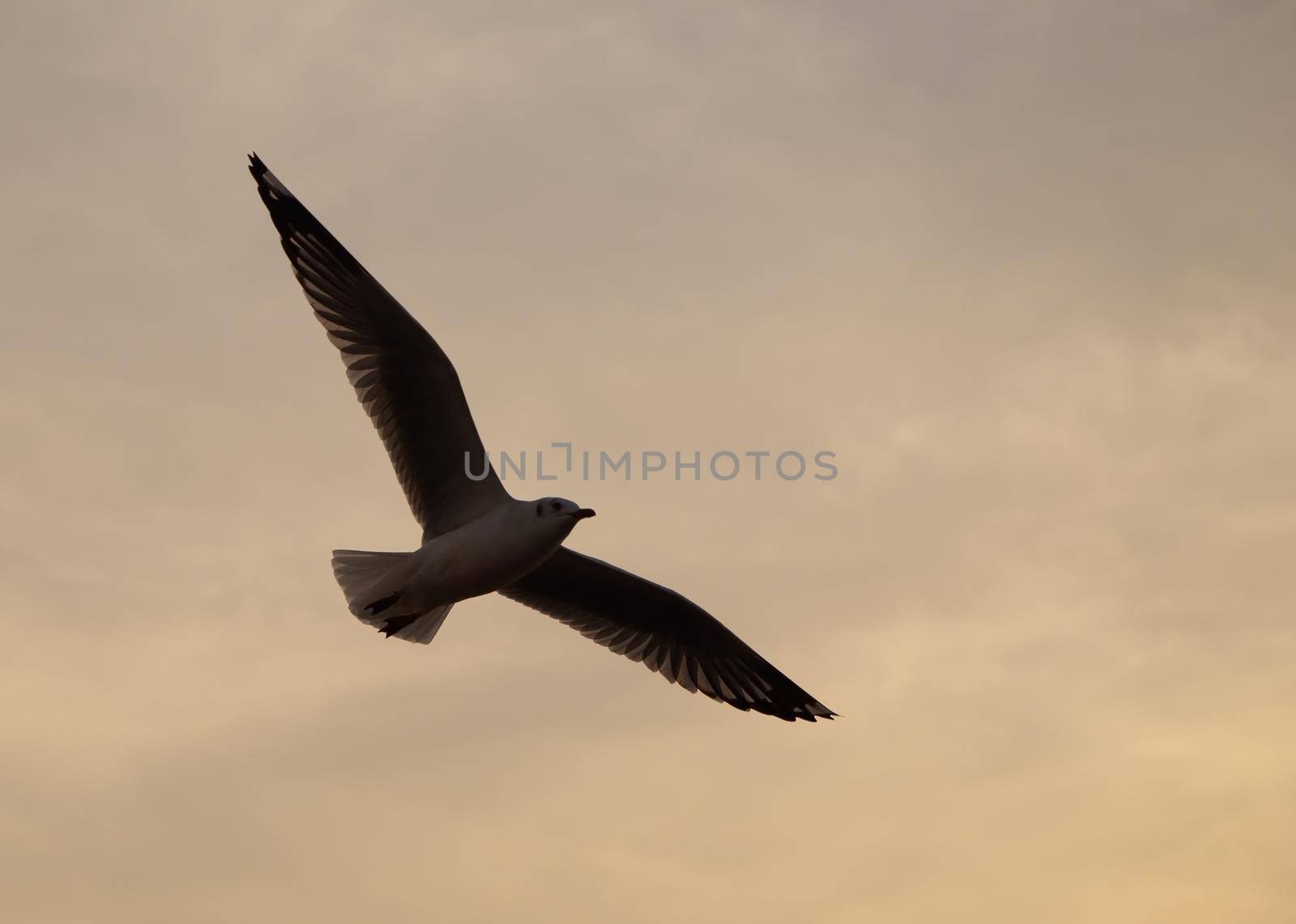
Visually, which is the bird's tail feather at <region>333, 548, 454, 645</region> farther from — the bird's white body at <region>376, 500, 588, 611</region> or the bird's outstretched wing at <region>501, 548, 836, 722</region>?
the bird's outstretched wing at <region>501, 548, 836, 722</region>

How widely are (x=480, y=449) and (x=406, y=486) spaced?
731mm

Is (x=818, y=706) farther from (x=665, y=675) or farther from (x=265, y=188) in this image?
(x=265, y=188)

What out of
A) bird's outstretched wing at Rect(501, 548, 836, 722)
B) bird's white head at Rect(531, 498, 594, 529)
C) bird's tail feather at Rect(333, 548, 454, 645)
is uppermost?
bird's outstretched wing at Rect(501, 548, 836, 722)

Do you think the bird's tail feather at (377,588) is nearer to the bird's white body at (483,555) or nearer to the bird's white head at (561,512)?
the bird's white body at (483,555)

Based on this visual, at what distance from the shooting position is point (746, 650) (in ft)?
48.2

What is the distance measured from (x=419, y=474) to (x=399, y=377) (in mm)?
844

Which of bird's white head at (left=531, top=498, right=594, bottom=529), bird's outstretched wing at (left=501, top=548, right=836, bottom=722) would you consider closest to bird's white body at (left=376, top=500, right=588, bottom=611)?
bird's white head at (left=531, top=498, right=594, bottom=529)

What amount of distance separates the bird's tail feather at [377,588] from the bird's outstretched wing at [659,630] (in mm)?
1380

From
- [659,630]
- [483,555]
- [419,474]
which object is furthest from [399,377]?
[659,630]

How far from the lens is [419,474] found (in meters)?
13.0

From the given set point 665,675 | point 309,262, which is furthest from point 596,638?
point 309,262

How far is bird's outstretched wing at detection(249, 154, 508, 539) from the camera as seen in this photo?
41.1 feet

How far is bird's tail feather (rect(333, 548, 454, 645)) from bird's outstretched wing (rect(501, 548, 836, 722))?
138 centimetres

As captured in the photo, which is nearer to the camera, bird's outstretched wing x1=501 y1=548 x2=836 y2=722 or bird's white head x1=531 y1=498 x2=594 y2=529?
bird's white head x1=531 y1=498 x2=594 y2=529
